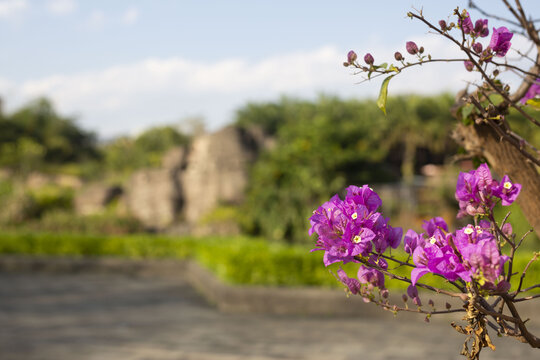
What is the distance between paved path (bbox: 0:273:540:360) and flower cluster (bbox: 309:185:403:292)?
514 cm

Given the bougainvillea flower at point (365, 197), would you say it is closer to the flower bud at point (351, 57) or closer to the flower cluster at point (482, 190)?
the flower cluster at point (482, 190)

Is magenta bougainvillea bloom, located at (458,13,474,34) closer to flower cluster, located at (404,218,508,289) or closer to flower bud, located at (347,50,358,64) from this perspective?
flower bud, located at (347,50,358,64)

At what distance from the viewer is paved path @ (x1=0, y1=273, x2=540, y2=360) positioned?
699 cm

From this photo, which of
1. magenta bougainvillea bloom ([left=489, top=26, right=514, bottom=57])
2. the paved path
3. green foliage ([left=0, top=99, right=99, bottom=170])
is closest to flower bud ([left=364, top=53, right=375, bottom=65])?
magenta bougainvillea bloom ([left=489, top=26, right=514, bottom=57])

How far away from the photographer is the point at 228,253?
10.4 m

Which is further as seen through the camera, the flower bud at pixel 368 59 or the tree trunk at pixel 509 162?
the tree trunk at pixel 509 162

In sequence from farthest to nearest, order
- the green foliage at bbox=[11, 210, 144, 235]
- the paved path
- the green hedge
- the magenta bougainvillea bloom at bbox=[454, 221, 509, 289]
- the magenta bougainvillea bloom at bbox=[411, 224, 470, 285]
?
the green foliage at bbox=[11, 210, 144, 235], the green hedge, the paved path, the magenta bougainvillea bloom at bbox=[411, 224, 470, 285], the magenta bougainvillea bloom at bbox=[454, 221, 509, 289]

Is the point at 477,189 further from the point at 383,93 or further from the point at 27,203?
the point at 27,203

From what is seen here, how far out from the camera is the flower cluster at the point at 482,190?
1.73 meters

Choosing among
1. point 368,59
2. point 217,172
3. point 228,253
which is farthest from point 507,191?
point 217,172

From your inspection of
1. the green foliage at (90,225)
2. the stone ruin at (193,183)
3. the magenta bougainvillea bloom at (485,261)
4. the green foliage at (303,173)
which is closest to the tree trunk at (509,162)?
the magenta bougainvillea bloom at (485,261)

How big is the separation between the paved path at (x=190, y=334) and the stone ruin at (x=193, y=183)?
8.36 m

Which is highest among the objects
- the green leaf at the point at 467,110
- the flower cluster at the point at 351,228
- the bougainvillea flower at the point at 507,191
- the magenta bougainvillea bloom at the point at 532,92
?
the magenta bougainvillea bloom at the point at 532,92

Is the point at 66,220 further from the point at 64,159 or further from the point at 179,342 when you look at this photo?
the point at 64,159
